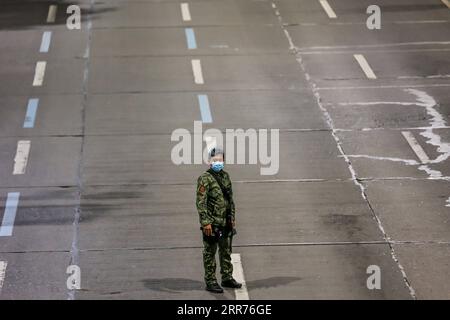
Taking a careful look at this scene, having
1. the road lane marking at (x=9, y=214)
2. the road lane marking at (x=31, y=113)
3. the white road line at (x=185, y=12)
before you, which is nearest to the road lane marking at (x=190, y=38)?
the white road line at (x=185, y=12)

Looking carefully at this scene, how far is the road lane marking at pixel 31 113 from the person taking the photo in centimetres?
2112

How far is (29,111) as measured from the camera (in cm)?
2181

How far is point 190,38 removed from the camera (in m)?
26.5

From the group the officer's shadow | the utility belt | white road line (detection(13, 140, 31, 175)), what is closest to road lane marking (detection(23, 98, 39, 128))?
white road line (detection(13, 140, 31, 175))

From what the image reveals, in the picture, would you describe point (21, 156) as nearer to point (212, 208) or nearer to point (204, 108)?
point (204, 108)

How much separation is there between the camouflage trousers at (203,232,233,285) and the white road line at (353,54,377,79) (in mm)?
10595

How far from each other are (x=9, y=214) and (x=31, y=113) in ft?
16.4

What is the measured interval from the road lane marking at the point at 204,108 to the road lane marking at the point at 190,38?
359 centimetres

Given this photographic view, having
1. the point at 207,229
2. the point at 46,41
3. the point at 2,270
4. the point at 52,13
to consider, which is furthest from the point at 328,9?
the point at 207,229

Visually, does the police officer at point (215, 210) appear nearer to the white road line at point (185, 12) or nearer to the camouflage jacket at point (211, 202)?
the camouflage jacket at point (211, 202)
